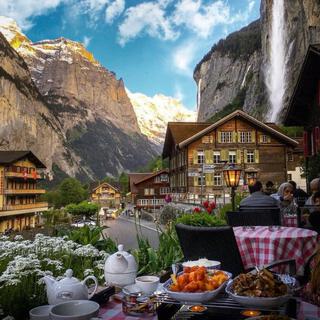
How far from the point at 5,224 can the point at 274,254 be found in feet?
171

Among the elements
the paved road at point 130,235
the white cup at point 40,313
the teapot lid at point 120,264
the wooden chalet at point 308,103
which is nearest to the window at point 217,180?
the wooden chalet at point 308,103

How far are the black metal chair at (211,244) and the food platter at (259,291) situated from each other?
156 cm

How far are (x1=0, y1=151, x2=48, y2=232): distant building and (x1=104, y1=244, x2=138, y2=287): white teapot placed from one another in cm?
4795

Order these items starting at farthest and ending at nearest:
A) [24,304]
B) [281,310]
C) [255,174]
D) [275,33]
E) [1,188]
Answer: [275,33] → [1,188] → [255,174] → [24,304] → [281,310]

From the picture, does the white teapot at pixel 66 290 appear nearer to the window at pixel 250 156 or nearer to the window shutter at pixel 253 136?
the window shutter at pixel 253 136

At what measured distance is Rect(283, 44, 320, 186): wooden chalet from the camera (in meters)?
17.7

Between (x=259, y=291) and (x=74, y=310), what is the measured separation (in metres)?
1.10

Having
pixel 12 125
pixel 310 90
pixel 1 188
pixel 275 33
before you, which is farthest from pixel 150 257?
pixel 12 125

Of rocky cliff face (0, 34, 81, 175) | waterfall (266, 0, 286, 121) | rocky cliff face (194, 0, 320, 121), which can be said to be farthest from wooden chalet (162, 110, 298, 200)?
rocky cliff face (0, 34, 81, 175)

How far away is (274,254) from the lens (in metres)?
5.23

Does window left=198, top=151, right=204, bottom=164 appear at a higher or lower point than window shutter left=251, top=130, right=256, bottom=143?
lower

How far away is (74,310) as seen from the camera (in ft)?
8.05

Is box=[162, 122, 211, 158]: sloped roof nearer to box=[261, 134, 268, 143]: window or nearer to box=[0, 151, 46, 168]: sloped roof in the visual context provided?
box=[261, 134, 268, 143]: window

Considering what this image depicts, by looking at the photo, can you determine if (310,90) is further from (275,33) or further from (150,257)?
(275,33)
